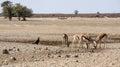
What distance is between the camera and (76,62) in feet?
61.8

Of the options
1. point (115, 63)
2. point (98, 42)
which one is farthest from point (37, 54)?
point (98, 42)

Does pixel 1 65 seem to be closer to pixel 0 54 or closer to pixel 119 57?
pixel 0 54

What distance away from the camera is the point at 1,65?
59.7ft

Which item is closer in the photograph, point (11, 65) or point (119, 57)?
point (11, 65)

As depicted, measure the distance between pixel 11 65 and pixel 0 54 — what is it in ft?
14.2

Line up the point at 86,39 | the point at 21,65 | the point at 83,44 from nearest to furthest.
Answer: the point at 21,65
the point at 86,39
the point at 83,44

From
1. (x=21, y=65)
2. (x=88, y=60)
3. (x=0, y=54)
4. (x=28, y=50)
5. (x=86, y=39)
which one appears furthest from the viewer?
(x=86, y=39)

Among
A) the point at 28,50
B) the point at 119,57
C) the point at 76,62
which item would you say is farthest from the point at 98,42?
the point at 76,62

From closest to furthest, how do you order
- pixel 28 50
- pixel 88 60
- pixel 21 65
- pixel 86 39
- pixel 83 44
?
pixel 21 65
pixel 88 60
pixel 28 50
pixel 86 39
pixel 83 44

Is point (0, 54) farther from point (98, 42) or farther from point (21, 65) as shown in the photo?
point (98, 42)

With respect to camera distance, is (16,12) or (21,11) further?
(21,11)

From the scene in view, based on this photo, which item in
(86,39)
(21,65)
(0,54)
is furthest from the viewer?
(86,39)

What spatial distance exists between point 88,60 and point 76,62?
104cm

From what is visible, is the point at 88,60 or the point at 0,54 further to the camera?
the point at 0,54
